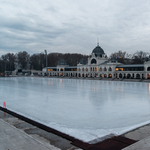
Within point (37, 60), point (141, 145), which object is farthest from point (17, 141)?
point (37, 60)

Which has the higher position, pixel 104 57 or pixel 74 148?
pixel 104 57

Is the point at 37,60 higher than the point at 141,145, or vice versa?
the point at 37,60

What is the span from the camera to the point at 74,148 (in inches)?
308

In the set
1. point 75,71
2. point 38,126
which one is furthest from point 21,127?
point 75,71

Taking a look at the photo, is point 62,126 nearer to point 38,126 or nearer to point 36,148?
point 38,126

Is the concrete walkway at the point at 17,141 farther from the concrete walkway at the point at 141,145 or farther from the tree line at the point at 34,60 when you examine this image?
the tree line at the point at 34,60

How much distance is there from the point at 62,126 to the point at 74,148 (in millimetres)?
3180

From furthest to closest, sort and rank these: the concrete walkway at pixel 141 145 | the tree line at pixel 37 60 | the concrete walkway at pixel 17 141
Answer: the tree line at pixel 37 60, the concrete walkway at pixel 17 141, the concrete walkway at pixel 141 145

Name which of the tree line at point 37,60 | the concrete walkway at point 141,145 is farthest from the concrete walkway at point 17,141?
the tree line at point 37,60

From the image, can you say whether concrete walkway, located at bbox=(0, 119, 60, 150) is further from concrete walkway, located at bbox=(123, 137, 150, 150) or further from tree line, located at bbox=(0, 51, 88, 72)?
tree line, located at bbox=(0, 51, 88, 72)

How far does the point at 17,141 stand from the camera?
823cm

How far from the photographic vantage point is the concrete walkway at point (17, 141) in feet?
25.0

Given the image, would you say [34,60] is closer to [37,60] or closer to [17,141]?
[37,60]

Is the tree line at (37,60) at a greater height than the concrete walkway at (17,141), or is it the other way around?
the tree line at (37,60)
